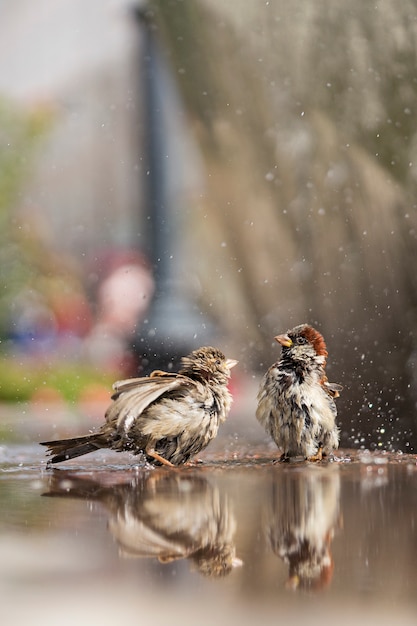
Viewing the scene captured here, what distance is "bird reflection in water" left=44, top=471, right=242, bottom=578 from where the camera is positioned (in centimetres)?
113

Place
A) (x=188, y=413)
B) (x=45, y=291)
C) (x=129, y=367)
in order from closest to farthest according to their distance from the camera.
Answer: (x=188, y=413) → (x=129, y=367) → (x=45, y=291)

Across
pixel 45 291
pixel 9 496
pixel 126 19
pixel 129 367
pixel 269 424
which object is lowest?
pixel 9 496

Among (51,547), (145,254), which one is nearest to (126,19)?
(145,254)

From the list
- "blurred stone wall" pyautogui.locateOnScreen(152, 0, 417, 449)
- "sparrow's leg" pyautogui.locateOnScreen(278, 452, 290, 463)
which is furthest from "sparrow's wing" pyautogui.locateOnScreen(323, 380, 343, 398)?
"blurred stone wall" pyautogui.locateOnScreen(152, 0, 417, 449)

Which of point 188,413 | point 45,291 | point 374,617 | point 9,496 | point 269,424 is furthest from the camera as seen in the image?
point 45,291

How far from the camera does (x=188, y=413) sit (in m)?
1.80

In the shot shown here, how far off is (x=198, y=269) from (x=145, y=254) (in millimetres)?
311

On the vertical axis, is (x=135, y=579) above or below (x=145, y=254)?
below

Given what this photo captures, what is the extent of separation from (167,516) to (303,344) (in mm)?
662

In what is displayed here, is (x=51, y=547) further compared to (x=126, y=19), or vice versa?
(x=126, y=19)

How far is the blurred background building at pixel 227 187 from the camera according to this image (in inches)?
91.4

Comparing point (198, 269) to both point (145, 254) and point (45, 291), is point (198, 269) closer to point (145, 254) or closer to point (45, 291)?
point (145, 254)

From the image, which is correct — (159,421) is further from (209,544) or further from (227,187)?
(227,187)

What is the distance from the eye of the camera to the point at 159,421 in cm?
180
